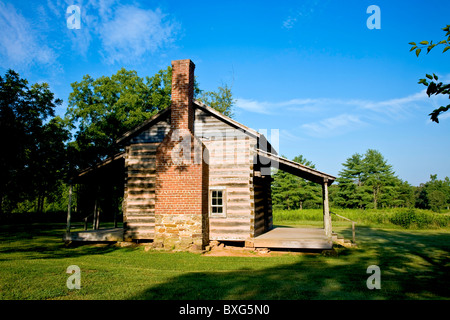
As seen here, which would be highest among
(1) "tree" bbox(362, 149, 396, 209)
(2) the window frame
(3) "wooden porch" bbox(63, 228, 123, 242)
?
(1) "tree" bbox(362, 149, 396, 209)

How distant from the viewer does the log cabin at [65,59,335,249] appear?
12.7 metres

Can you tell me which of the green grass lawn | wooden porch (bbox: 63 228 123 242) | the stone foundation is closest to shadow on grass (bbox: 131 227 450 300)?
the green grass lawn

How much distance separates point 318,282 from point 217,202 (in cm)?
696

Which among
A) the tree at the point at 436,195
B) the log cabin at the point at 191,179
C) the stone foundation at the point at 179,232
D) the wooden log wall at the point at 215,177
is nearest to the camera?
the stone foundation at the point at 179,232

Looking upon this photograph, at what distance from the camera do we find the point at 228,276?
8.23 m

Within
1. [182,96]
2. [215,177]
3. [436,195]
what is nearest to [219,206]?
[215,177]

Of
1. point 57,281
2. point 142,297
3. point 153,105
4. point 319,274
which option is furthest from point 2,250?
point 153,105

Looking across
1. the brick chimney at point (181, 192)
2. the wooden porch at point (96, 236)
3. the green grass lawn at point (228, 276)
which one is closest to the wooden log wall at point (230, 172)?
the brick chimney at point (181, 192)

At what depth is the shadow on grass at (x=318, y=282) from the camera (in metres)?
6.38

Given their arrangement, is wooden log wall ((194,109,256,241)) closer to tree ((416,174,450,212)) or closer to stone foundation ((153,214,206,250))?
stone foundation ((153,214,206,250))

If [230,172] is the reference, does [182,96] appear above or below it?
above

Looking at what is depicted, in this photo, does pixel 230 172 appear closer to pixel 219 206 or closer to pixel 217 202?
pixel 217 202

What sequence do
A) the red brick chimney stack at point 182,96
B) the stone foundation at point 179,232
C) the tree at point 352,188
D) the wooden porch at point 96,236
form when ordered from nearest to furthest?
the stone foundation at point 179,232 → the red brick chimney stack at point 182,96 → the wooden porch at point 96,236 → the tree at point 352,188

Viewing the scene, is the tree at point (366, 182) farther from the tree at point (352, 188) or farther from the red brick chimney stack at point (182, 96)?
the red brick chimney stack at point (182, 96)
